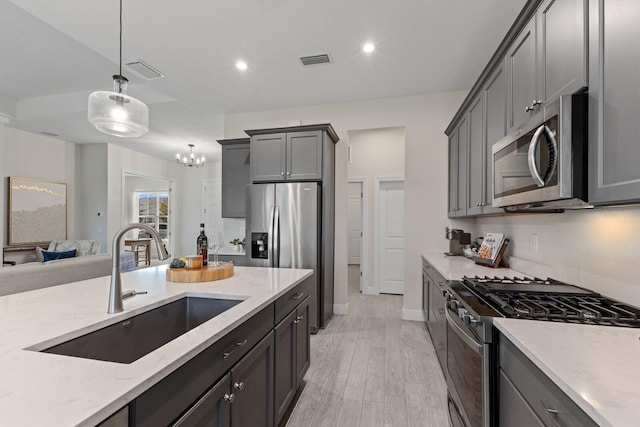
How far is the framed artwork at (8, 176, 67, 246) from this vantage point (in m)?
5.25

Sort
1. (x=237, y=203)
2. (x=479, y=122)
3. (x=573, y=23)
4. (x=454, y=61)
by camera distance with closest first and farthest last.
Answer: (x=573, y=23), (x=479, y=122), (x=454, y=61), (x=237, y=203)

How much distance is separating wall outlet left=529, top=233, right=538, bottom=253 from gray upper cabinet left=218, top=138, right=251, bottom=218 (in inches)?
133

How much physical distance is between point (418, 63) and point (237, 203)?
2.92 metres

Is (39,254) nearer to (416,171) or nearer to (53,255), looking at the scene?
(53,255)

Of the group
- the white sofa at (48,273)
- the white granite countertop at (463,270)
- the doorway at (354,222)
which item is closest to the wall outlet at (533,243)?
the white granite countertop at (463,270)

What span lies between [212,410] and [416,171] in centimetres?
348

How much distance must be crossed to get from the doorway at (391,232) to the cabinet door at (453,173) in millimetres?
1509

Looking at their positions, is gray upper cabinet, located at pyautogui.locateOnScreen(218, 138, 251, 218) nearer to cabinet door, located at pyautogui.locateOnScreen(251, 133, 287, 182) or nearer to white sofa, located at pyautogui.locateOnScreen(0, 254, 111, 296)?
cabinet door, located at pyautogui.locateOnScreen(251, 133, 287, 182)

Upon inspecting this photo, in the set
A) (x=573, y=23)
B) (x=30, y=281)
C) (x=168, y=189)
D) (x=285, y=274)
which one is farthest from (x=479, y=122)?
(x=168, y=189)

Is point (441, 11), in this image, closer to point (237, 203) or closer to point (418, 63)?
point (418, 63)

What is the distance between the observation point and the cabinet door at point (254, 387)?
4.04 feet

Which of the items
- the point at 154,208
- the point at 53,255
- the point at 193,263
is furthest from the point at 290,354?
the point at 154,208

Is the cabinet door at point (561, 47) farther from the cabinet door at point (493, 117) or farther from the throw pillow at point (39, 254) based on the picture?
the throw pillow at point (39, 254)

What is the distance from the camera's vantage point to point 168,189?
28.0 ft
